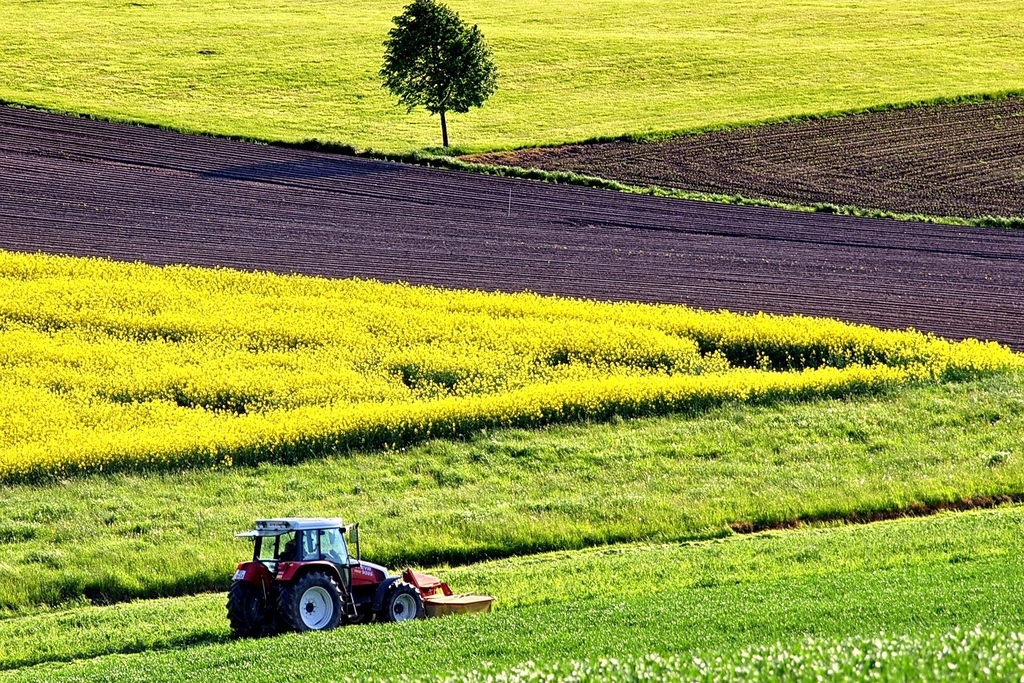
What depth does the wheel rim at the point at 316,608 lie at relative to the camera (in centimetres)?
1642

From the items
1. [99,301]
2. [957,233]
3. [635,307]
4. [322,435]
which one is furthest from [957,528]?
Answer: [957,233]

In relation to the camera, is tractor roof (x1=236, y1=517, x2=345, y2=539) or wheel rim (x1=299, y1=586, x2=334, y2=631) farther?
tractor roof (x1=236, y1=517, x2=345, y2=539)

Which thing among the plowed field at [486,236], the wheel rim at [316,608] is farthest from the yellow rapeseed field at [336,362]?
the wheel rim at [316,608]

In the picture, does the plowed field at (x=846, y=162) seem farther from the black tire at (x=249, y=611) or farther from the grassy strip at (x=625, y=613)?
the black tire at (x=249, y=611)

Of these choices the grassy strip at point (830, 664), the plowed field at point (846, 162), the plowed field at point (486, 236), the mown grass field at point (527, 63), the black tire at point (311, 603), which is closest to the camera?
the grassy strip at point (830, 664)

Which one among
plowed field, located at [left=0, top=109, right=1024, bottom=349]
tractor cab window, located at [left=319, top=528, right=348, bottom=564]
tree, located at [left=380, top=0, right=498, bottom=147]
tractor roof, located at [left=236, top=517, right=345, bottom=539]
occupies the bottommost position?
tractor cab window, located at [left=319, top=528, right=348, bottom=564]

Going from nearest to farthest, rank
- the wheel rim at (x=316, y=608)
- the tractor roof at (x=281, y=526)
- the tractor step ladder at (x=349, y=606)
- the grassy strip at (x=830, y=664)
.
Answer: the grassy strip at (x=830, y=664), the wheel rim at (x=316, y=608), the tractor roof at (x=281, y=526), the tractor step ladder at (x=349, y=606)

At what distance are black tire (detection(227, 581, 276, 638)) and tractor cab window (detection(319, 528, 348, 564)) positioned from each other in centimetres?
96

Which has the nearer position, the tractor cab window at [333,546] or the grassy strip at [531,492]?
the tractor cab window at [333,546]

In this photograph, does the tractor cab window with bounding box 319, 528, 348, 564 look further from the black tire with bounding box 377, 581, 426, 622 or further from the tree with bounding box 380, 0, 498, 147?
the tree with bounding box 380, 0, 498, 147

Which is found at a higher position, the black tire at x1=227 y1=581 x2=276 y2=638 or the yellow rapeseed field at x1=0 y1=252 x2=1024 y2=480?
the yellow rapeseed field at x1=0 y1=252 x2=1024 y2=480

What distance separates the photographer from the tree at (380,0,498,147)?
52.9 m

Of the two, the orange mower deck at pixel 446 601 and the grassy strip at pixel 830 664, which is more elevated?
the grassy strip at pixel 830 664

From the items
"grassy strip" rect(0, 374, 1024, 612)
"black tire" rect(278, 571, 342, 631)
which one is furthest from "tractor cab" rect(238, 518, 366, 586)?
"grassy strip" rect(0, 374, 1024, 612)
